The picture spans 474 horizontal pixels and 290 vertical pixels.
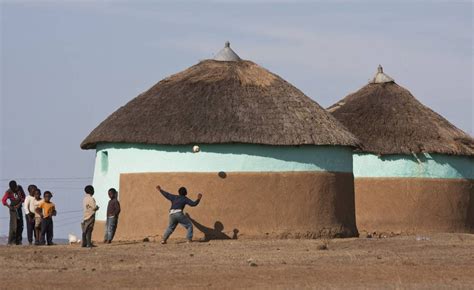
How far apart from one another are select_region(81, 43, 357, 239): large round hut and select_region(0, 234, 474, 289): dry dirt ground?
3.19ft

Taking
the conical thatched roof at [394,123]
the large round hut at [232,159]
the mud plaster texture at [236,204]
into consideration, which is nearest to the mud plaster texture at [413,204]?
the conical thatched roof at [394,123]

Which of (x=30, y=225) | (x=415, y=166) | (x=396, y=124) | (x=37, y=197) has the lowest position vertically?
(x=30, y=225)

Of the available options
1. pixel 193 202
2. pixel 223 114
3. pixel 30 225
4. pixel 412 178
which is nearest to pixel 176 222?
pixel 193 202

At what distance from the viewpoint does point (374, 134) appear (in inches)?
1350

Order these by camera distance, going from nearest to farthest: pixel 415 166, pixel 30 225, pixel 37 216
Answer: pixel 37 216, pixel 30 225, pixel 415 166

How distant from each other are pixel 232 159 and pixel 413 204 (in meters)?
8.50

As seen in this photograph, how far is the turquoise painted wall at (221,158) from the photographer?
26.4 m

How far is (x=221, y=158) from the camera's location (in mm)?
26469

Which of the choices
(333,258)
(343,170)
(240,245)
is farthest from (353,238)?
(333,258)

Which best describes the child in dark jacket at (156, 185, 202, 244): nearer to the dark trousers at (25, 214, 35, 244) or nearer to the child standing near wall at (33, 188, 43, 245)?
the child standing near wall at (33, 188, 43, 245)

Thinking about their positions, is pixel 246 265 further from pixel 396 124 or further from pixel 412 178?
pixel 396 124

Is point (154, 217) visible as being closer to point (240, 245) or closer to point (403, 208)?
point (240, 245)

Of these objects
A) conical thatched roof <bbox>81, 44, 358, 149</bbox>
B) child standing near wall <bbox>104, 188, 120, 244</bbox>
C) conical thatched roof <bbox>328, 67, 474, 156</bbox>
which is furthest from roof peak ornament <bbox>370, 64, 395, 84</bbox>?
child standing near wall <bbox>104, 188, 120, 244</bbox>

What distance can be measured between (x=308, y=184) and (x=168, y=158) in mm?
3086
